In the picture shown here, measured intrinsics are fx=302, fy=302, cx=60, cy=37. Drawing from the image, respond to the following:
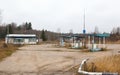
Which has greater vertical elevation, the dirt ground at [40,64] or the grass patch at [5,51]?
the grass patch at [5,51]

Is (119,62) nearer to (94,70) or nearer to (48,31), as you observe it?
(94,70)

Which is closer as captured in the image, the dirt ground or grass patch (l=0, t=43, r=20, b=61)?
the dirt ground

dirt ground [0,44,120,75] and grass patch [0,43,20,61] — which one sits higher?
grass patch [0,43,20,61]

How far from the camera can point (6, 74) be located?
1409 centimetres

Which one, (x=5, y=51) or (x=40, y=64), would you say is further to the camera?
(x=5, y=51)

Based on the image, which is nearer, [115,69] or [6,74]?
[115,69]

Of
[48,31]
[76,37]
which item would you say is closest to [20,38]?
[76,37]

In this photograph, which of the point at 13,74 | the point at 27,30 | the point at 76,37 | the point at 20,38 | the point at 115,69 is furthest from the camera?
the point at 27,30

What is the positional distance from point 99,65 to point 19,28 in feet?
426

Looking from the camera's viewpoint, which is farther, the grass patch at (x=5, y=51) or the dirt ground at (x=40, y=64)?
the grass patch at (x=5, y=51)

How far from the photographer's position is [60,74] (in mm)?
13805

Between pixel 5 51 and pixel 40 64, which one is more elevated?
pixel 5 51

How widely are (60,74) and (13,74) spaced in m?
2.18

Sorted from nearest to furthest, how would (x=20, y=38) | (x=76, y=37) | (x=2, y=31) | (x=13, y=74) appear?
(x=13, y=74), (x=76, y=37), (x=20, y=38), (x=2, y=31)
